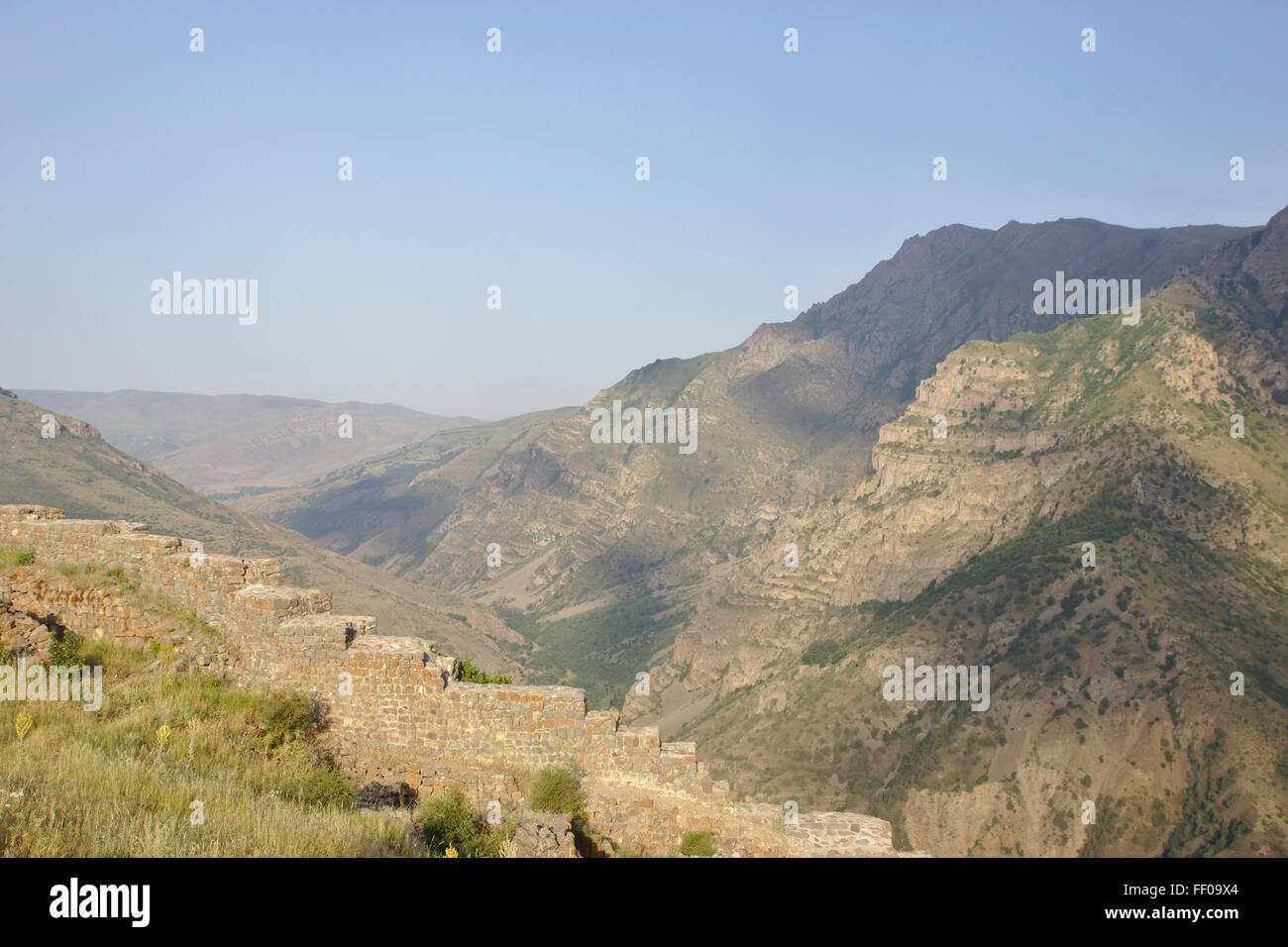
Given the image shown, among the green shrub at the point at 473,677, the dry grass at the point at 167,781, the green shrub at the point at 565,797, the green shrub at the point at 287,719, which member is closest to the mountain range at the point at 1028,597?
the green shrub at the point at 473,677

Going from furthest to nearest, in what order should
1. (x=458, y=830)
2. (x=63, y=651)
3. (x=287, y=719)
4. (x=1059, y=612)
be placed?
1. (x=1059, y=612)
2. (x=63, y=651)
3. (x=287, y=719)
4. (x=458, y=830)

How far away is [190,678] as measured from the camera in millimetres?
10984

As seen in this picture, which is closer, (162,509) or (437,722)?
(437,722)

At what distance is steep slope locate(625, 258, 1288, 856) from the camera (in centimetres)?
5369

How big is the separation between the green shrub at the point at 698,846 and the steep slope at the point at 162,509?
83.6m

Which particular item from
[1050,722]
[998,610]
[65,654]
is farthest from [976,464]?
[65,654]

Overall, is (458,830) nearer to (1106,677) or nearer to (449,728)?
(449,728)

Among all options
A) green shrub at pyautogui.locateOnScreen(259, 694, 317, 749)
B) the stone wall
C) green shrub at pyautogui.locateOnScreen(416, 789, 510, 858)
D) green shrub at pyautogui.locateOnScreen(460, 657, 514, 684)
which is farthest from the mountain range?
green shrub at pyautogui.locateOnScreen(259, 694, 317, 749)

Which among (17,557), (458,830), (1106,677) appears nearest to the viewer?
(458,830)

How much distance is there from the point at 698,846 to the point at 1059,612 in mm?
66832

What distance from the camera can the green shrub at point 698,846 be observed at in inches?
434

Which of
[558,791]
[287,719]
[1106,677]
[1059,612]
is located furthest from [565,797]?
[1059,612]

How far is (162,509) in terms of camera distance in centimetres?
10188
